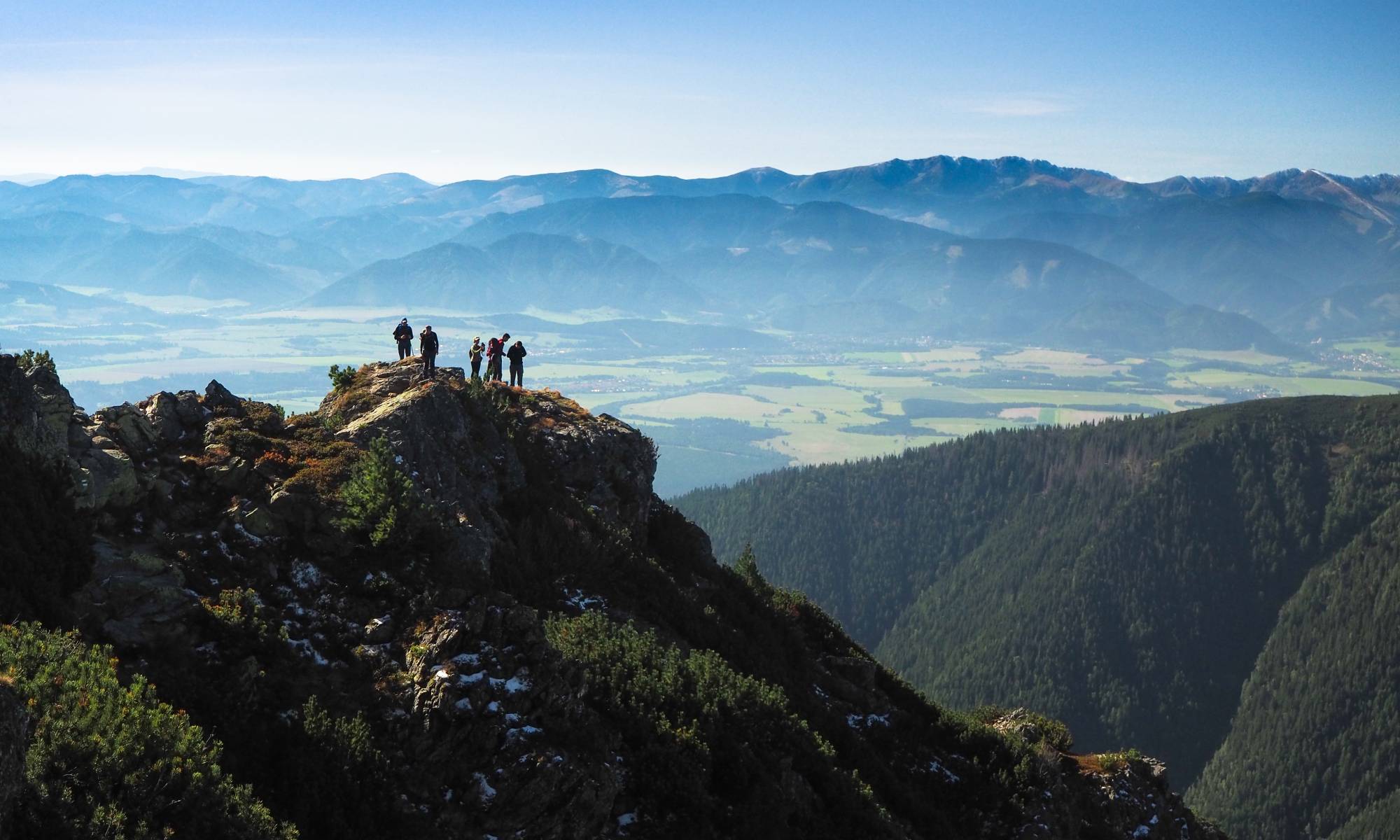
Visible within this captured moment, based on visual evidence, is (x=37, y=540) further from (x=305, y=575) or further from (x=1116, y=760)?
(x=1116, y=760)

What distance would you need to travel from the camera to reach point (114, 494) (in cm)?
2453

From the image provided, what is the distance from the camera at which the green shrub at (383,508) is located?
25.7 metres

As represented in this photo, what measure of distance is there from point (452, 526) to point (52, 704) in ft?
41.1

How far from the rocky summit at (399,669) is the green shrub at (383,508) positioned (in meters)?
0.07

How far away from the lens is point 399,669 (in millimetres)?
22031

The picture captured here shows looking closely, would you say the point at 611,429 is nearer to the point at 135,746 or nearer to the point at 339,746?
the point at 339,746

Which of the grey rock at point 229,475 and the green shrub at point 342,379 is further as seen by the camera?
the green shrub at point 342,379

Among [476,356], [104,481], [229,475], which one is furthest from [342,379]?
[104,481]

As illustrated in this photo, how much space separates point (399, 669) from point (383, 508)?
5478 mm

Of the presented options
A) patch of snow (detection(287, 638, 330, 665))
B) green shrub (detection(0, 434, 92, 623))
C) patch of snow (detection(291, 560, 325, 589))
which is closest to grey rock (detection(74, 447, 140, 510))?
green shrub (detection(0, 434, 92, 623))

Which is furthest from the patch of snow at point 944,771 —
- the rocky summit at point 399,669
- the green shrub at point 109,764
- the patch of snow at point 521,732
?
the green shrub at point 109,764

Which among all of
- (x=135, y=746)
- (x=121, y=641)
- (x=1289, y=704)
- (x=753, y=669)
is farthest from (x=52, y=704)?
(x=1289, y=704)

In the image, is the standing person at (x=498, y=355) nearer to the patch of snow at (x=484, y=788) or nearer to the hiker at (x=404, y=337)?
the hiker at (x=404, y=337)

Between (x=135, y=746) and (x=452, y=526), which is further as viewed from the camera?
(x=452, y=526)
